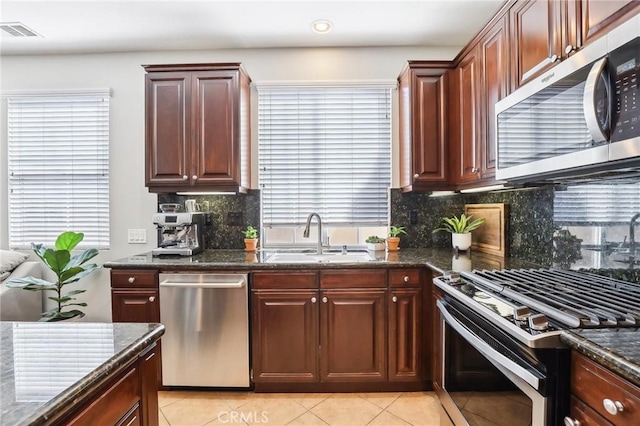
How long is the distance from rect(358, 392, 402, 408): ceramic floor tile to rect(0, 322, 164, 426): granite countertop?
1.66m

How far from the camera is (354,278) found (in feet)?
7.34

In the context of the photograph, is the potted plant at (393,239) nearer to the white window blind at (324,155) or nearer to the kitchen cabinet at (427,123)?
the white window blind at (324,155)

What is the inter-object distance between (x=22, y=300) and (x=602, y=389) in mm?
3739

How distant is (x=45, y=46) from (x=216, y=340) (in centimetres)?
289

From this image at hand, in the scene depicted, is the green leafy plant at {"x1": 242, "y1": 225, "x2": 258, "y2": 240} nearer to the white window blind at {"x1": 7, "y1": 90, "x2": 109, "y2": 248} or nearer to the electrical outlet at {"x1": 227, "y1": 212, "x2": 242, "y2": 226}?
the electrical outlet at {"x1": 227, "y1": 212, "x2": 242, "y2": 226}

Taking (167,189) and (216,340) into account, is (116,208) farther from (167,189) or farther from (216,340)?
(216,340)

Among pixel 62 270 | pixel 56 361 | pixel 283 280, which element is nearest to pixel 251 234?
pixel 283 280

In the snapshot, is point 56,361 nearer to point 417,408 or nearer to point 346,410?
point 346,410

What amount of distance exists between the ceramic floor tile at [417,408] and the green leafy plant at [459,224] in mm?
1194

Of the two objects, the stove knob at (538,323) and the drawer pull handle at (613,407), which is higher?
the stove knob at (538,323)

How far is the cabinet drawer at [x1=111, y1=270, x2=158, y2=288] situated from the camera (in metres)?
2.26

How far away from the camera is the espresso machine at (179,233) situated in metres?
2.46

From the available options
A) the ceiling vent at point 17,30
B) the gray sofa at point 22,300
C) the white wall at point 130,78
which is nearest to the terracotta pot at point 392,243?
the white wall at point 130,78

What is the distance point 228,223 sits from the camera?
291 centimetres
